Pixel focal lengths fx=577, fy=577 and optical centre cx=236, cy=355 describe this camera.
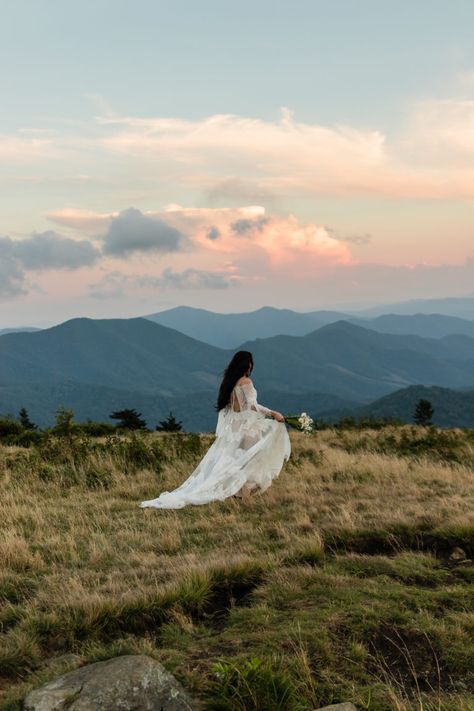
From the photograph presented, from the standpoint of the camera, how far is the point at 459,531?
840cm

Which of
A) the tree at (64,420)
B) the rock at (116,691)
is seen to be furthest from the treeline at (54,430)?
the rock at (116,691)

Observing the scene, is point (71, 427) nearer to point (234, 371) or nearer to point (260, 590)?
point (234, 371)

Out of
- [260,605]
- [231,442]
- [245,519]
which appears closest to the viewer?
[260,605]

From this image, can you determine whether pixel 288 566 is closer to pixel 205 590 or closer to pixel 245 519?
pixel 205 590

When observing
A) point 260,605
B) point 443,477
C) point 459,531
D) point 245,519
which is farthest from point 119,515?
point 443,477

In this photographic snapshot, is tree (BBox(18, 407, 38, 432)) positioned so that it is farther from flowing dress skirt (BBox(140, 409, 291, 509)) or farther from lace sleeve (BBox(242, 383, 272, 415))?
lace sleeve (BBox(242, 383, 272, 415))

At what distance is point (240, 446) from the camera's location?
12.3 m

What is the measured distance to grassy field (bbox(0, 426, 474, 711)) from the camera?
4602 millimetres

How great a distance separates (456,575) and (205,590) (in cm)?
312

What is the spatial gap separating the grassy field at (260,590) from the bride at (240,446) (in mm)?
505

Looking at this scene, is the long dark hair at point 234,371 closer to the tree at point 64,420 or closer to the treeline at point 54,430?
the treeline at point 54,430

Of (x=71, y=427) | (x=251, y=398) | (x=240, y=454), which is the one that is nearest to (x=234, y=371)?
(x=251, y=398)

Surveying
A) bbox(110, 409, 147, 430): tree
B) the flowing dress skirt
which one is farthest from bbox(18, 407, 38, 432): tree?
the flowing dress skirt

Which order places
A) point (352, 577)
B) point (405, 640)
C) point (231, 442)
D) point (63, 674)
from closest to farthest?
point (63, 674) → point (405, 640) → point (352, 577) → point (231, 442)
